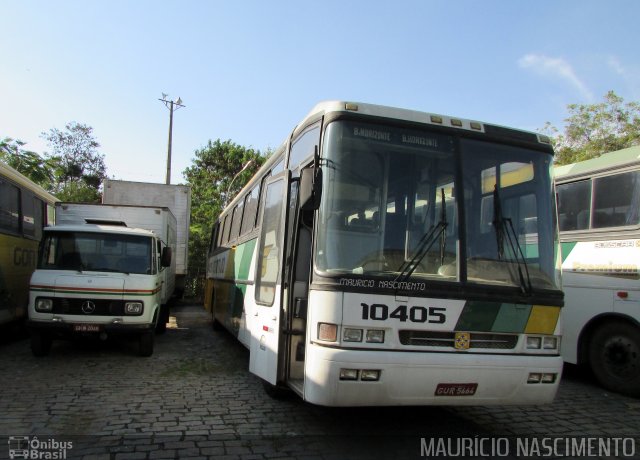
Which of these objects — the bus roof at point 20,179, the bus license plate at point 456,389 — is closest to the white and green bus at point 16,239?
the bus roof at point 20,179

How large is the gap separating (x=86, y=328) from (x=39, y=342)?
1.01 meters

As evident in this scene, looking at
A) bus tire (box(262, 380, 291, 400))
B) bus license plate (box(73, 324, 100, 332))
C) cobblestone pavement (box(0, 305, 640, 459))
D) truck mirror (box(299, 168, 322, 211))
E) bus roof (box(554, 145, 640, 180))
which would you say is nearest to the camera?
truck mirror (box(299, 168, 322, 211))

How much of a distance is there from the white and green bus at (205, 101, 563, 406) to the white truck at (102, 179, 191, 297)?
12071mm

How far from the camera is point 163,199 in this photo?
653 inches

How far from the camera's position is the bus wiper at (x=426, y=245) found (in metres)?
4.41

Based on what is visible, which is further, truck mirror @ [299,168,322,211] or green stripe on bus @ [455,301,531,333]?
green stripe on bus @ [455,301,531,333]

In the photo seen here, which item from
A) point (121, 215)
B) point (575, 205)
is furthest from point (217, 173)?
point (575, 205)

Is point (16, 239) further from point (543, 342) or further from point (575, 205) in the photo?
point (575, 205)

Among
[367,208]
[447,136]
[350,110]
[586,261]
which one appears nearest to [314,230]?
[367,208]

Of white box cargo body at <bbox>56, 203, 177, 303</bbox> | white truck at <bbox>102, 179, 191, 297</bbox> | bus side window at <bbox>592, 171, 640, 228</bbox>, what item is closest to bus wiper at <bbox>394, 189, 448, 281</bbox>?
bus side window at <bbox>592, 171, 640, 228</bbox>

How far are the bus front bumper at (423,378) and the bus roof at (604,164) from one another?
4136mm

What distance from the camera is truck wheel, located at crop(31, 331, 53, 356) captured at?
27.2 ft

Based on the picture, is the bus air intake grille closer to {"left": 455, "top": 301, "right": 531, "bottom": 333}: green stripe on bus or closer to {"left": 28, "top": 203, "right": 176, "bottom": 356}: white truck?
{"left": 455, "top": 301, "right": 531, "bottom": 333}: green stripe on bus

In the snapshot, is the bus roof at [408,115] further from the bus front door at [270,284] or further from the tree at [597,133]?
the tree at [597,133]
